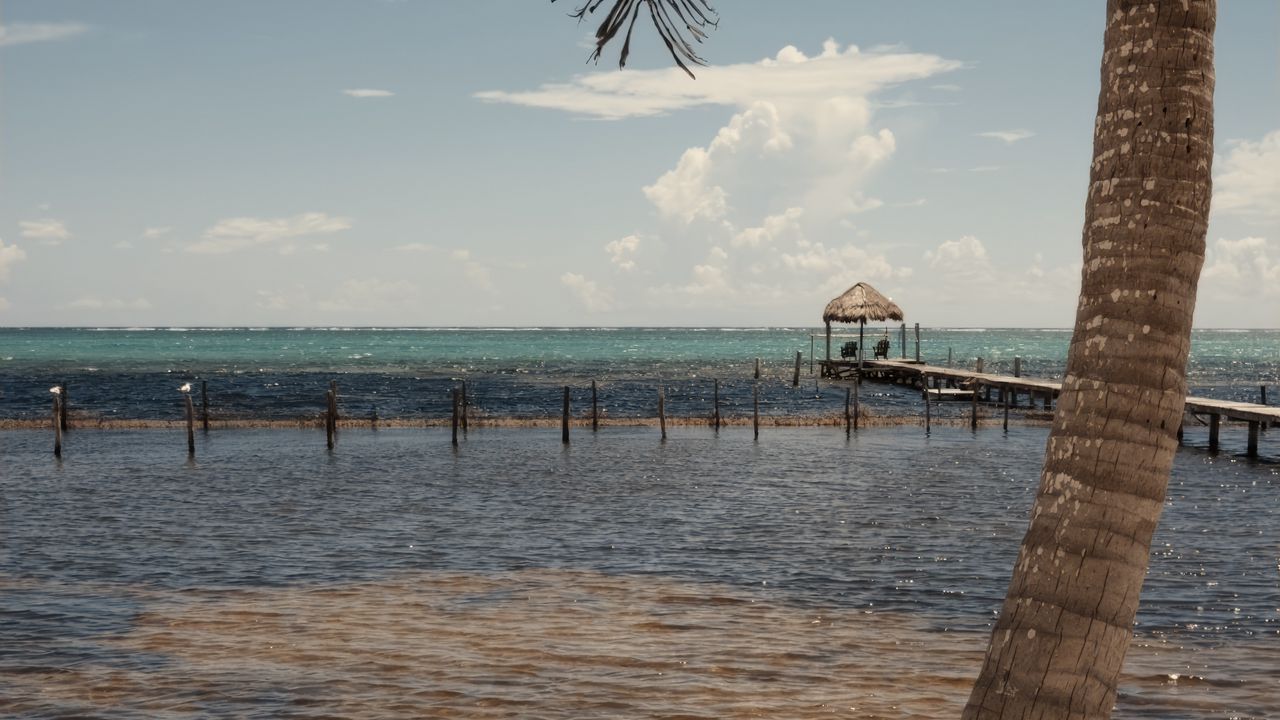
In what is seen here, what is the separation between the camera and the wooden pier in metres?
32.4

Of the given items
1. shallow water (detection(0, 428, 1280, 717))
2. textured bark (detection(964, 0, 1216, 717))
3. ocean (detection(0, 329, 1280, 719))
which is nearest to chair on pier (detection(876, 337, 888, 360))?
ocean (detection(0, 329, 1280, 719))

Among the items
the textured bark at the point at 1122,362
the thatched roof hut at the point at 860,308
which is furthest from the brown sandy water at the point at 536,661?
the thatched roof hut at the point at 860,308

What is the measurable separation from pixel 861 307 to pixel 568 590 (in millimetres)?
46719

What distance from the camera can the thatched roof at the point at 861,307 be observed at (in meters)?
59.5

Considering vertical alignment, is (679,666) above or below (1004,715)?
below

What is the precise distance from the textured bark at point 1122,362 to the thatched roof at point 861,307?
5553 centimetres

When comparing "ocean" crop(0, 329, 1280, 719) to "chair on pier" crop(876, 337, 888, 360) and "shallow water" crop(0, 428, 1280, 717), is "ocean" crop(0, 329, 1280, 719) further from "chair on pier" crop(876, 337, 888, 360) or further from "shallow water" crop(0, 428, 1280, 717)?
"chair on pier" crop(876, 337, 888, 360)

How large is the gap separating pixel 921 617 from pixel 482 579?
20.6 ft

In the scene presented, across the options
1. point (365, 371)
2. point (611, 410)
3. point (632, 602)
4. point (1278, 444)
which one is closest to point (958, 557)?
point (632, 602)

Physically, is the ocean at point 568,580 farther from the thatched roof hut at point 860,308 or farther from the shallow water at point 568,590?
the thatched roof hut at point 860,308

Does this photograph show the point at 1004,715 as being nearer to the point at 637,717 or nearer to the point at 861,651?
the point at 637,717

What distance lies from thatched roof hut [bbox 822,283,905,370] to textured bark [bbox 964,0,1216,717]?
55.3m

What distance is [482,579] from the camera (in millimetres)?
16391

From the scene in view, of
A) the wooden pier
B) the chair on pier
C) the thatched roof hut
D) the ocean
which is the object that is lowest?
the ocean
